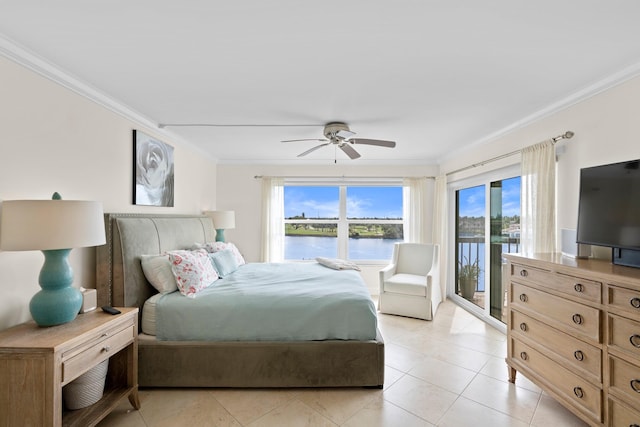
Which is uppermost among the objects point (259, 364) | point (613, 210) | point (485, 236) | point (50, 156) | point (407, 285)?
point (50, 156)

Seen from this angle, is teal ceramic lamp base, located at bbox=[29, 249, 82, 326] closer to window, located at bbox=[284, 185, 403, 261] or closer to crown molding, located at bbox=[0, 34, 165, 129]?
crown molding, located at bbox=[0, 34, 165, 129]

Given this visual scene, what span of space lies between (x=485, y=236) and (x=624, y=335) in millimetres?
2472

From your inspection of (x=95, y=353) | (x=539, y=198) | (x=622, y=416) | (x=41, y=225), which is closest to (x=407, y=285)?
(x=539, y=198)

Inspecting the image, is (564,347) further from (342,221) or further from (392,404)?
(342,221)

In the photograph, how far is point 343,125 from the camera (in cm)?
304

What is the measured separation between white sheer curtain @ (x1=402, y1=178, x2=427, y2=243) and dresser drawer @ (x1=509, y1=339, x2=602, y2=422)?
8.88 ft

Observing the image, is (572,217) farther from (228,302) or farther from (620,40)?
(228,302)

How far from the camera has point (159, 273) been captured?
2.55 metres

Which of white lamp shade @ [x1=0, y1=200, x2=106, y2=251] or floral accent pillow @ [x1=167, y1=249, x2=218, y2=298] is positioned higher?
white lamp shade @ [x1=0, y1=200, x2=106, y2=251]

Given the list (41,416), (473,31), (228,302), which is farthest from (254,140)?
(41,416)

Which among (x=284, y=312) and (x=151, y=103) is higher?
(x=151, y=103)

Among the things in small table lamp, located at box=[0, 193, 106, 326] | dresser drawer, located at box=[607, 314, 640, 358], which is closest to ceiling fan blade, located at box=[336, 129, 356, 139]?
small table lamp, located at box=[0, 193, 106, 326]

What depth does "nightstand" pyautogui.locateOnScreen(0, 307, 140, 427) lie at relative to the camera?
145cm

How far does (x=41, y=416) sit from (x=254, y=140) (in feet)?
10.3
